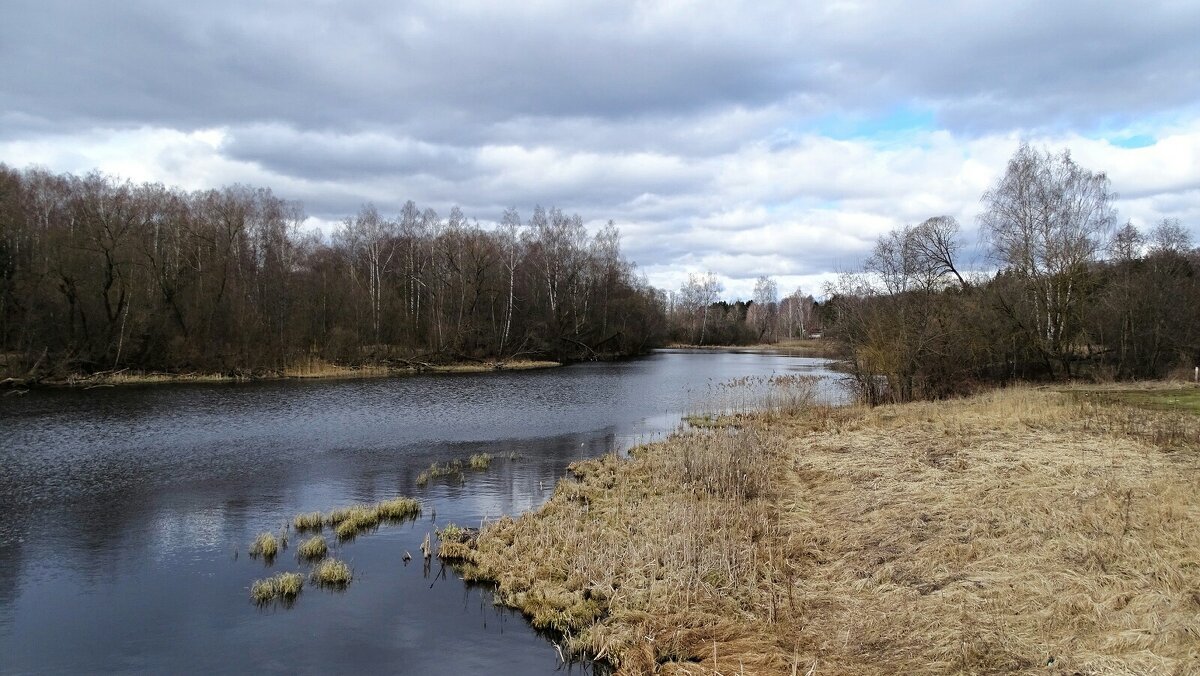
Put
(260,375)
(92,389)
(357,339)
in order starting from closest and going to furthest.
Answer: (92,389), (260,375), (357,339)

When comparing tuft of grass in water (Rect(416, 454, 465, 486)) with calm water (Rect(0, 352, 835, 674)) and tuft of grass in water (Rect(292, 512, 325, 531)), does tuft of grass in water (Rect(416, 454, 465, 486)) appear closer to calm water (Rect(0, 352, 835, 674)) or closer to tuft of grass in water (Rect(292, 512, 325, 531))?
calm water (Rect(0, 352, 835, 674))

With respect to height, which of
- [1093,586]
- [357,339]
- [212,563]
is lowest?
[212,563]

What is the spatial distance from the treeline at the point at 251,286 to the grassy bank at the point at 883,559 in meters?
39.6

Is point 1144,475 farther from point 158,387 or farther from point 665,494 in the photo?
point 158,387

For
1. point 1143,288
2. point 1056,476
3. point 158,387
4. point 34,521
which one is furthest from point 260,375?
point 1143,288

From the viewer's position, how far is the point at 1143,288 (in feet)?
102

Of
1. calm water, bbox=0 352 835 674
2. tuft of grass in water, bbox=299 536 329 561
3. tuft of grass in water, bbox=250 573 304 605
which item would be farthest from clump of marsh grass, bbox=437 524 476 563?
tuft of grass in water, bbox=250 573 304 605

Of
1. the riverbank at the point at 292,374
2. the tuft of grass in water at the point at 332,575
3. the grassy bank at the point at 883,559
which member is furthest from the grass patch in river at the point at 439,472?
the riverbank at the point at 292,374

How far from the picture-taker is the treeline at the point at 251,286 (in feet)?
134

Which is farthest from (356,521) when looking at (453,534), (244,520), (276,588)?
(276,588)

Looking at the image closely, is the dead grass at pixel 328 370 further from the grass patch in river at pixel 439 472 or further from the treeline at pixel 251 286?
the grass patch in river at pixel 439 472

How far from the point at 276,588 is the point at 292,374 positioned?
130 feet

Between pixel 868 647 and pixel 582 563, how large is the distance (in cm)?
431

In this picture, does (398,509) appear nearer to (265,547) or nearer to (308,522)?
(308,522)
